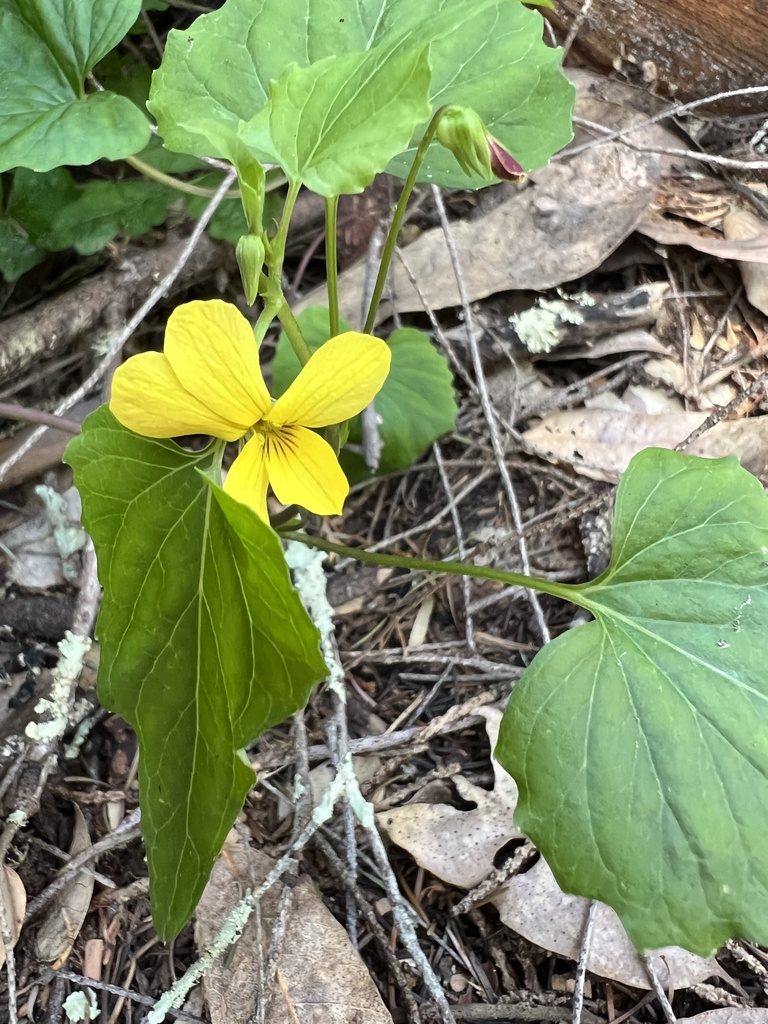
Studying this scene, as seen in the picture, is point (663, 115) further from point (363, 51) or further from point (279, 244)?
point (279, 244)

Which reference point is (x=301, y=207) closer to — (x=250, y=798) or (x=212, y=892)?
(x=250, y=798)

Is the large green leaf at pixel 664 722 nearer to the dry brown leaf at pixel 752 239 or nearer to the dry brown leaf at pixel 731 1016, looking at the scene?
the dry brown leaf at pixel 731 1016

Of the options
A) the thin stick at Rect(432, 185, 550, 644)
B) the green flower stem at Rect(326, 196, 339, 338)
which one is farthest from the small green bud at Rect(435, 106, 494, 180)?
the thin stick at Rect(432, 185, 550, 644)

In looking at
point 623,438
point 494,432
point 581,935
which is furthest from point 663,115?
point 581,935

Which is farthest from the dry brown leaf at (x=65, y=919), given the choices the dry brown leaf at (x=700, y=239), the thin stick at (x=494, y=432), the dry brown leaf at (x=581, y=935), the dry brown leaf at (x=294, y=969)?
the dry brown leaf at (x=700, y=239)

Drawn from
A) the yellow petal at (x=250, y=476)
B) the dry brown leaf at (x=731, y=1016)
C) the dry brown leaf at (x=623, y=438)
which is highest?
the yellow petal at (x=250, y=476)

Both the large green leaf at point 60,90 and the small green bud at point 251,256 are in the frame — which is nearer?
the small green bud at point 251,256
